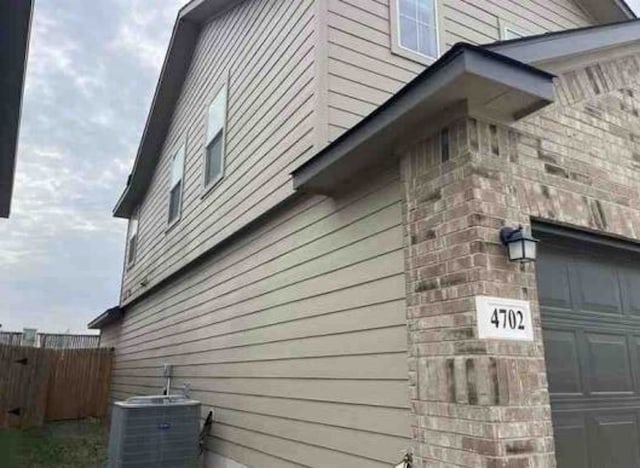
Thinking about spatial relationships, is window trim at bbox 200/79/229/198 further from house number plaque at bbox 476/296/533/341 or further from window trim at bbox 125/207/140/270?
window trim at bbox 125/207/140/270

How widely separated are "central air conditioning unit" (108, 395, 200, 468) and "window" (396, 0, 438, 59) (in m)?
5.07

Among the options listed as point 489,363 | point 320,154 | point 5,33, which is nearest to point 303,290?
point 320,154

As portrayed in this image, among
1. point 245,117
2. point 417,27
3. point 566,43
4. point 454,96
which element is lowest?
point 454,96

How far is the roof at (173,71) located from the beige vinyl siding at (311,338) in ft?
15.0

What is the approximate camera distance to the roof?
8.09 m

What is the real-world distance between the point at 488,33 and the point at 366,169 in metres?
3.74

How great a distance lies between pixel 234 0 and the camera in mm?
8211

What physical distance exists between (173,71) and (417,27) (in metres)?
6.34

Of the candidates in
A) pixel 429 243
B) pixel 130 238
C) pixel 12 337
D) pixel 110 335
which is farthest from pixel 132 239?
pixel 429 243

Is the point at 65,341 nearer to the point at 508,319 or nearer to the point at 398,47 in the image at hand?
the point at 398,47

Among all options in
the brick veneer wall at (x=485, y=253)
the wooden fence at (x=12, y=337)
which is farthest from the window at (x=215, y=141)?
the wooden fence at (x=12, y=337)

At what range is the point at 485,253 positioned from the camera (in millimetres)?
2969

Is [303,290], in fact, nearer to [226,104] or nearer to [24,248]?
[226,104]

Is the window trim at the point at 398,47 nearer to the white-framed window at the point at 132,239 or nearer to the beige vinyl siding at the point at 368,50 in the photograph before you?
the beige vinyl siding at the point at 368,50
